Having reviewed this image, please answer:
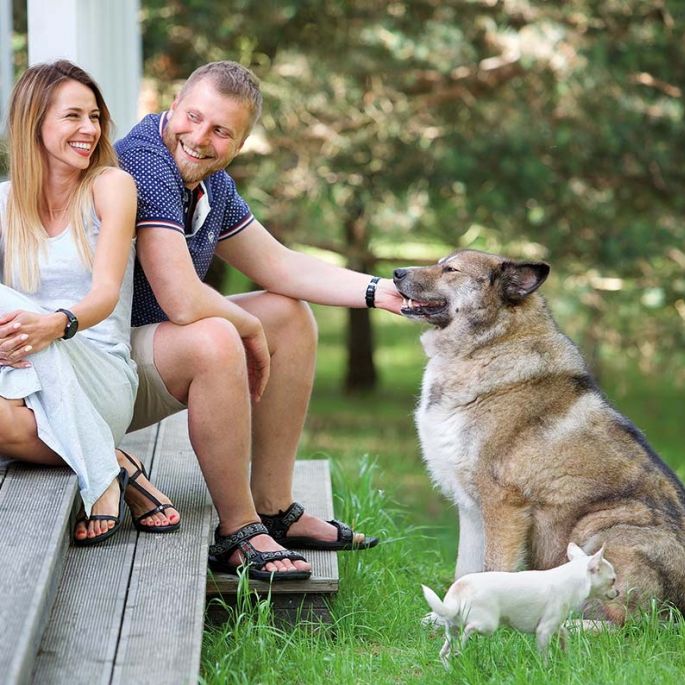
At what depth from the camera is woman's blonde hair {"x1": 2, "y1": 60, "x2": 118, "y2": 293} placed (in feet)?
10.4

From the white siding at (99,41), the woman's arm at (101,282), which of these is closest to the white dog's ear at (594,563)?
the woman's arm at (101,282)

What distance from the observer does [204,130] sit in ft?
10.8

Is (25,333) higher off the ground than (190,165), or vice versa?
(190,165)

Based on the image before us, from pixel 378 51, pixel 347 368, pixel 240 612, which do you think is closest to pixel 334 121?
pixel 378 51

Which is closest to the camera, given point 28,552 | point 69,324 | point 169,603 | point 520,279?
point 28,552

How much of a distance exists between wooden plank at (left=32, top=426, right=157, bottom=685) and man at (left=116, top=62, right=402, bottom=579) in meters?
0.37

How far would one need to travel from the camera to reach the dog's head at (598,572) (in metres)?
2.89

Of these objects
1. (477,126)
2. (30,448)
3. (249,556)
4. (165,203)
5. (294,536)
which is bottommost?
(477,126)

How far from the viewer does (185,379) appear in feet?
10.8

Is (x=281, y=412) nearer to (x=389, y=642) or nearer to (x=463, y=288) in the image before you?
(x=463, y=288)

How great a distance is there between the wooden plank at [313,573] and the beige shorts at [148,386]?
542mm

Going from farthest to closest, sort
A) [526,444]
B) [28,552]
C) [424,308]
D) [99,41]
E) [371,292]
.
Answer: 1. [99,41]
2. [371,292]
3. [424,308]
4. [526,444]
5. [28,552]

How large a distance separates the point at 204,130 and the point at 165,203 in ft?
0.79

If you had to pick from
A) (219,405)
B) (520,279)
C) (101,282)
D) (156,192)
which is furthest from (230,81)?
(520,279)
